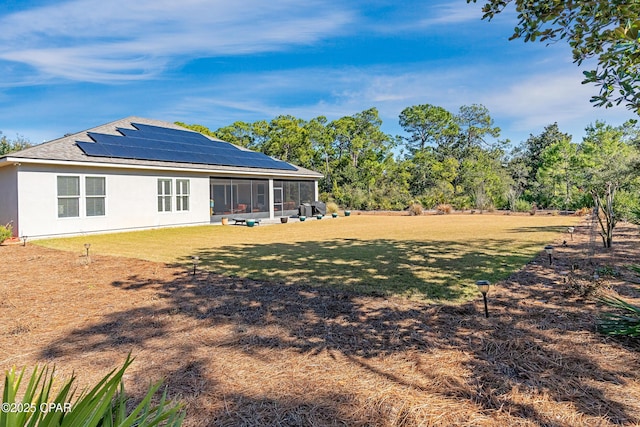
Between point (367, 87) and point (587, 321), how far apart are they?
1208 inches

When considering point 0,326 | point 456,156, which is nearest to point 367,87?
point 456,156

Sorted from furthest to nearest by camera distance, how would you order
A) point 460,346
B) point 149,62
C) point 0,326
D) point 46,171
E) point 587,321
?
point 149,62 < point 46,171 < point 0,326 < point 587,321 < point 460,346

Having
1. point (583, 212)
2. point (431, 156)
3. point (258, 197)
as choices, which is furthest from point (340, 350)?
point (431, 156)

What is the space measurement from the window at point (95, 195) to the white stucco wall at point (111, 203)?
Result: 145mm

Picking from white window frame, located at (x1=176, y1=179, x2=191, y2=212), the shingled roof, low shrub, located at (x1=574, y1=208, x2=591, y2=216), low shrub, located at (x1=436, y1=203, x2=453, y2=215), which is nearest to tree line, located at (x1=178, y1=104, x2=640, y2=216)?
low shrub, located at (x1=436, y1=203, x2=453, y2=215)

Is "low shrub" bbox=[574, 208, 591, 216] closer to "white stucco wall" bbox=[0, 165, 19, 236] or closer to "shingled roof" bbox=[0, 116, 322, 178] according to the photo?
"shingled roof" bbox=[0, 116, 322, 178]

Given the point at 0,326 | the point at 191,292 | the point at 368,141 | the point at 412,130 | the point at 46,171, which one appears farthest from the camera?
the point at 412,130

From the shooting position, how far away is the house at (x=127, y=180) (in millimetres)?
12172

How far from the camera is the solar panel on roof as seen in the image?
48.8ft

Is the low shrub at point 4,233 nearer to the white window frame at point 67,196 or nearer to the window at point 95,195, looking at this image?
the white window frame at point 67,196

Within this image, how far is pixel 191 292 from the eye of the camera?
554 centimetres

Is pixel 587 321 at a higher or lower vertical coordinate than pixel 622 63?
lower

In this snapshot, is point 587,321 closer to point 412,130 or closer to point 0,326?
point 0,326

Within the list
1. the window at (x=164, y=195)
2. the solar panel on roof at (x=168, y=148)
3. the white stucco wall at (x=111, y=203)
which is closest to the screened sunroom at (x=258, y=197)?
the solar panel on roof at (x=168, y=148)
